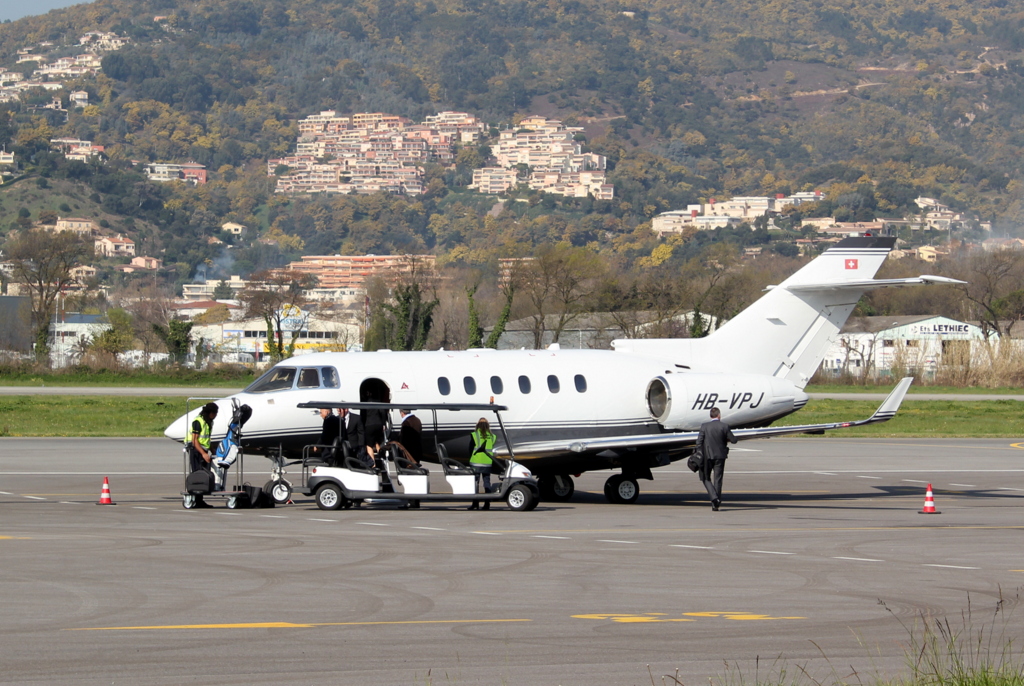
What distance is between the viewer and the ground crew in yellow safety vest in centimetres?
2355

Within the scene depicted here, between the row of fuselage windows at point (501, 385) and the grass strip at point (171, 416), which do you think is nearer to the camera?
the row of fuselage windows at point (501, 385)

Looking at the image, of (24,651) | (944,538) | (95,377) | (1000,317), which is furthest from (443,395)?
(1000,317)

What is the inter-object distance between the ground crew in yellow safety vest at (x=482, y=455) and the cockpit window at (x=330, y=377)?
3.44 metres

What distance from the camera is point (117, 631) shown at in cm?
1179

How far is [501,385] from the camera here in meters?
26.1

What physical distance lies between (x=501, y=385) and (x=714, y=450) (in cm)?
494

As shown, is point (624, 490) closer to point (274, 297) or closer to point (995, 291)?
point (995, 291)

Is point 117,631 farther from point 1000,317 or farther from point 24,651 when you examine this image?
point 1000,317

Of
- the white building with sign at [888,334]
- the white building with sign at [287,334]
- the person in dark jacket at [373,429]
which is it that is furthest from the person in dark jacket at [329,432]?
the white building with sign at [287,334]

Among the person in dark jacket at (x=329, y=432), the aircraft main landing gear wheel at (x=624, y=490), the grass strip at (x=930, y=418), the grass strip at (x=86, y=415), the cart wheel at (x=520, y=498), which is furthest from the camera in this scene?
the grass strip at (x=930, y=418)

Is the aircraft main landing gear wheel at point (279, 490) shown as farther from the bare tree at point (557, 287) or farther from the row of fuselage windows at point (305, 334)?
the row of fuselage windows at point (305, 334)

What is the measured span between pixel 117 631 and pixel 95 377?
64.2 meters

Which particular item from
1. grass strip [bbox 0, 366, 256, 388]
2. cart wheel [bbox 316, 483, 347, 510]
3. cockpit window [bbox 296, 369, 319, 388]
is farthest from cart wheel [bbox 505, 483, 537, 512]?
grass strip [bbox 0, 366, 256, 388]

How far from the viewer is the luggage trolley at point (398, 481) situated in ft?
75.2
